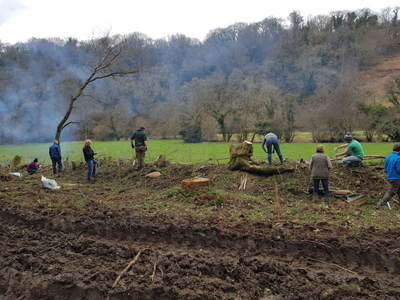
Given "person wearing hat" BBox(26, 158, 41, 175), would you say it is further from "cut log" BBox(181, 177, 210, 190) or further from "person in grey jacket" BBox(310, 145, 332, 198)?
"person in grey jacket" BBox(310, 145, 332, 198)

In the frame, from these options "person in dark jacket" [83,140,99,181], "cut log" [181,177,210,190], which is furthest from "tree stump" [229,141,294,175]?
"person in dark jacket" [83,140,99,181]

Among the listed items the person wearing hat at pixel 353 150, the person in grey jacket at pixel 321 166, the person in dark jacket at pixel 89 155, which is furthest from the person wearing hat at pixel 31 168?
the person wearing hat at pixel 353 150

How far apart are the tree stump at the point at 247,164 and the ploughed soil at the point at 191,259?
4520 mm

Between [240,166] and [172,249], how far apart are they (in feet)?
21.2

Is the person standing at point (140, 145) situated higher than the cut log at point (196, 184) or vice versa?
the person standing at point (140, 145)

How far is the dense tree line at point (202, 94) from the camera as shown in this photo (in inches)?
1115

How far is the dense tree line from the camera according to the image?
92.9ft

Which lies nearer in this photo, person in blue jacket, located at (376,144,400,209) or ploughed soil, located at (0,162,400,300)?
ploughed soil, located at (0,162,400,300)

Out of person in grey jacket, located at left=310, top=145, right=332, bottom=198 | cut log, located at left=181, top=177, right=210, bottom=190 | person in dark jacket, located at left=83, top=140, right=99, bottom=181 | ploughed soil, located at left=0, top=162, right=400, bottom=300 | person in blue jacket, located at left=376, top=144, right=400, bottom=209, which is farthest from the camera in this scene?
person in dark jacket, located at left=83, top=140, right=99, bottom=181

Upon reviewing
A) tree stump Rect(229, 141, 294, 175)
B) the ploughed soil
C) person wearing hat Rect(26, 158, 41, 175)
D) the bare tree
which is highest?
the bare tree

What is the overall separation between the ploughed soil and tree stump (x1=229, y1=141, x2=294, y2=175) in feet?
14.8

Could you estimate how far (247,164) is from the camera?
11242mm

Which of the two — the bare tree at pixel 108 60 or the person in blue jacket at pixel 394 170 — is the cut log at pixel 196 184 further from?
the bare tree at pixel 108 60

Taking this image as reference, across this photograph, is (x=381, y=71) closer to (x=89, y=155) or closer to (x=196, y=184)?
(x=89, y=155)
